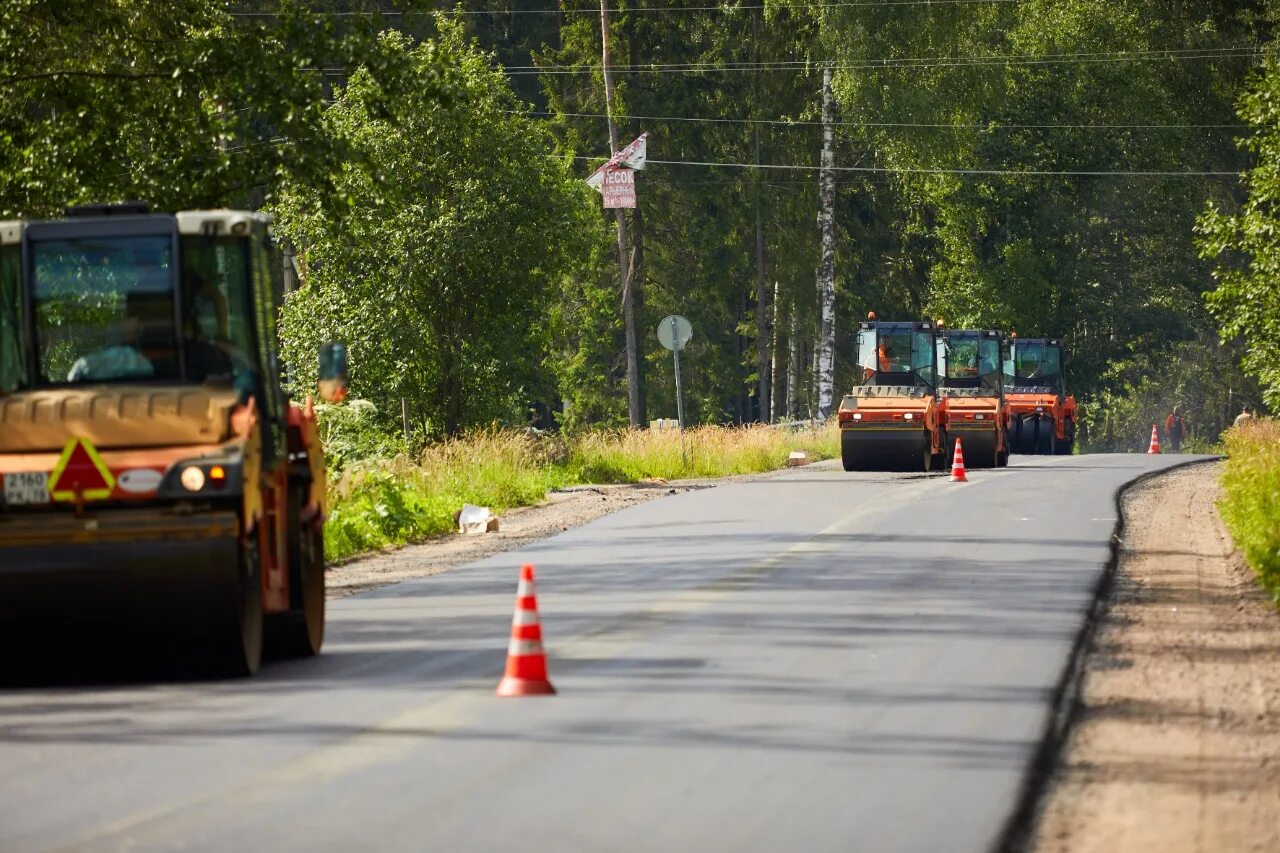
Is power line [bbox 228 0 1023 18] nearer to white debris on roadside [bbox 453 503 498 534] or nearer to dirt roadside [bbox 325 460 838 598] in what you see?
dirt roadside [bbox 325 460 838 598]

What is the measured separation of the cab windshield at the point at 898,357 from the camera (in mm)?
40719

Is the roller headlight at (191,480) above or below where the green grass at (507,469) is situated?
above

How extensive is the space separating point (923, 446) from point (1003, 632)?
24258 mm

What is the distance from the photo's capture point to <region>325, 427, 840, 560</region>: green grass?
2542 cm

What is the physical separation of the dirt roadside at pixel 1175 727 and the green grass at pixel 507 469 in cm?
927

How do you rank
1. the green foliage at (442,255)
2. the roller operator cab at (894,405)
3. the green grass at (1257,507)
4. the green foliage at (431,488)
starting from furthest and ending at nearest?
the roller operator cab at (894,405) → the green foliage at (442,255) → the green foliage at (431,488) → the green grass at (1257,507)

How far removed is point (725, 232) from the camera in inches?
2827

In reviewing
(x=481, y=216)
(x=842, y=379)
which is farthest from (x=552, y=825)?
(x=842, y=379)

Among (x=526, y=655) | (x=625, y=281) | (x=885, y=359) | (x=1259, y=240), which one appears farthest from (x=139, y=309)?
(x=625, y=281)

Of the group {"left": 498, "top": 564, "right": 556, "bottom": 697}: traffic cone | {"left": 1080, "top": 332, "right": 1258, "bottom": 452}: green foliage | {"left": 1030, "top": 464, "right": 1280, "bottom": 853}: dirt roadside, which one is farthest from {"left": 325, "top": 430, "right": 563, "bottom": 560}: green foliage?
{"left": 1080, "top": 332, "right": 1258, "bottom": 452}: green foliage

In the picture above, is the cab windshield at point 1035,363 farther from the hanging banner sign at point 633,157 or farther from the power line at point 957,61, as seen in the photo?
the hanging banner sign at point 633,157

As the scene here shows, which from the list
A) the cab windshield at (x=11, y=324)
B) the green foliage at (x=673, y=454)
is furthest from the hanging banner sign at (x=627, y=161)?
the cab windshield at (x=11, y=324)

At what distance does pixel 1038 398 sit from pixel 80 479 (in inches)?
1857

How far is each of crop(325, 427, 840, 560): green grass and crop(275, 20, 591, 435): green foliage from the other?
151 centimetres
